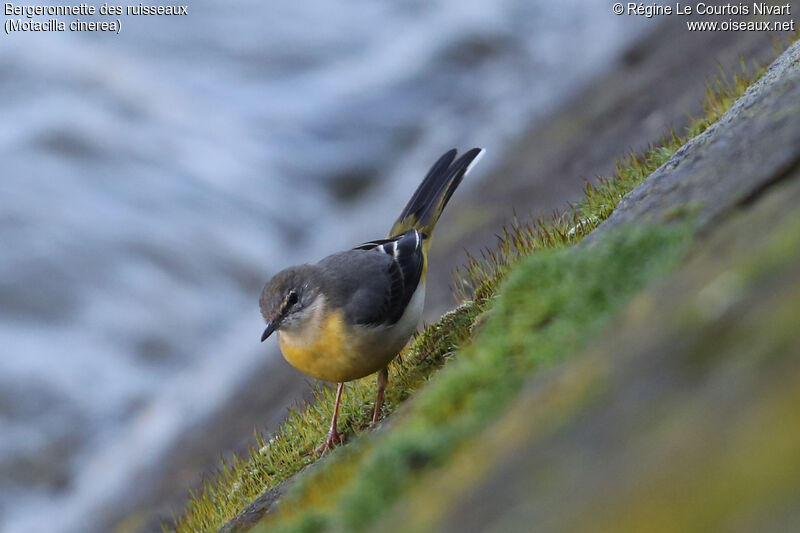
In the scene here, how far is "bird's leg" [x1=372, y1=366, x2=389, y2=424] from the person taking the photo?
7.36m

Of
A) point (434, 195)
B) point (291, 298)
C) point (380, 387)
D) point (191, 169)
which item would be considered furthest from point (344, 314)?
point (191, 169)

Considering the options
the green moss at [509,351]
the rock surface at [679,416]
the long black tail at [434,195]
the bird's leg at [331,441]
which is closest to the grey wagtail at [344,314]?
the bird's leg at [331,441]

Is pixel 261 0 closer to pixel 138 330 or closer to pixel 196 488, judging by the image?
pixel 138 330

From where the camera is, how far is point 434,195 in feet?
30.9

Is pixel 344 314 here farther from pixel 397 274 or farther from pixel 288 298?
pixel 397 274

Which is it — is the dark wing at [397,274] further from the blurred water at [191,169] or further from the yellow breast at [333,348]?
the blurred water at [191,169]

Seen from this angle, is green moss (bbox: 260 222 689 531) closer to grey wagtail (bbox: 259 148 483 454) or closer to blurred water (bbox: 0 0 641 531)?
grey wagtail (bbox: 259 148 483 454)

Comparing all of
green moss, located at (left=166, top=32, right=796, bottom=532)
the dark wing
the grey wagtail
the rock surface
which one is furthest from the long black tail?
the rock surface

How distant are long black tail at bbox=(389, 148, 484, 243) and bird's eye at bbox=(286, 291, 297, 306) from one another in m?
2.18

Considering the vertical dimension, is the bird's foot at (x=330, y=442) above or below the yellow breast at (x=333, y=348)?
below

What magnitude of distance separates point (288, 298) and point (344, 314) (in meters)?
0.47

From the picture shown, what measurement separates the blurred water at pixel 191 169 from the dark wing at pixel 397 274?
23.8 ft

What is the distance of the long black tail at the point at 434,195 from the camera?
30.7 feet

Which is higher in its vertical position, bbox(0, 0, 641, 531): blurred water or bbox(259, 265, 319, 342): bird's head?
bbox(0, 0, 641, 531): blurred water
